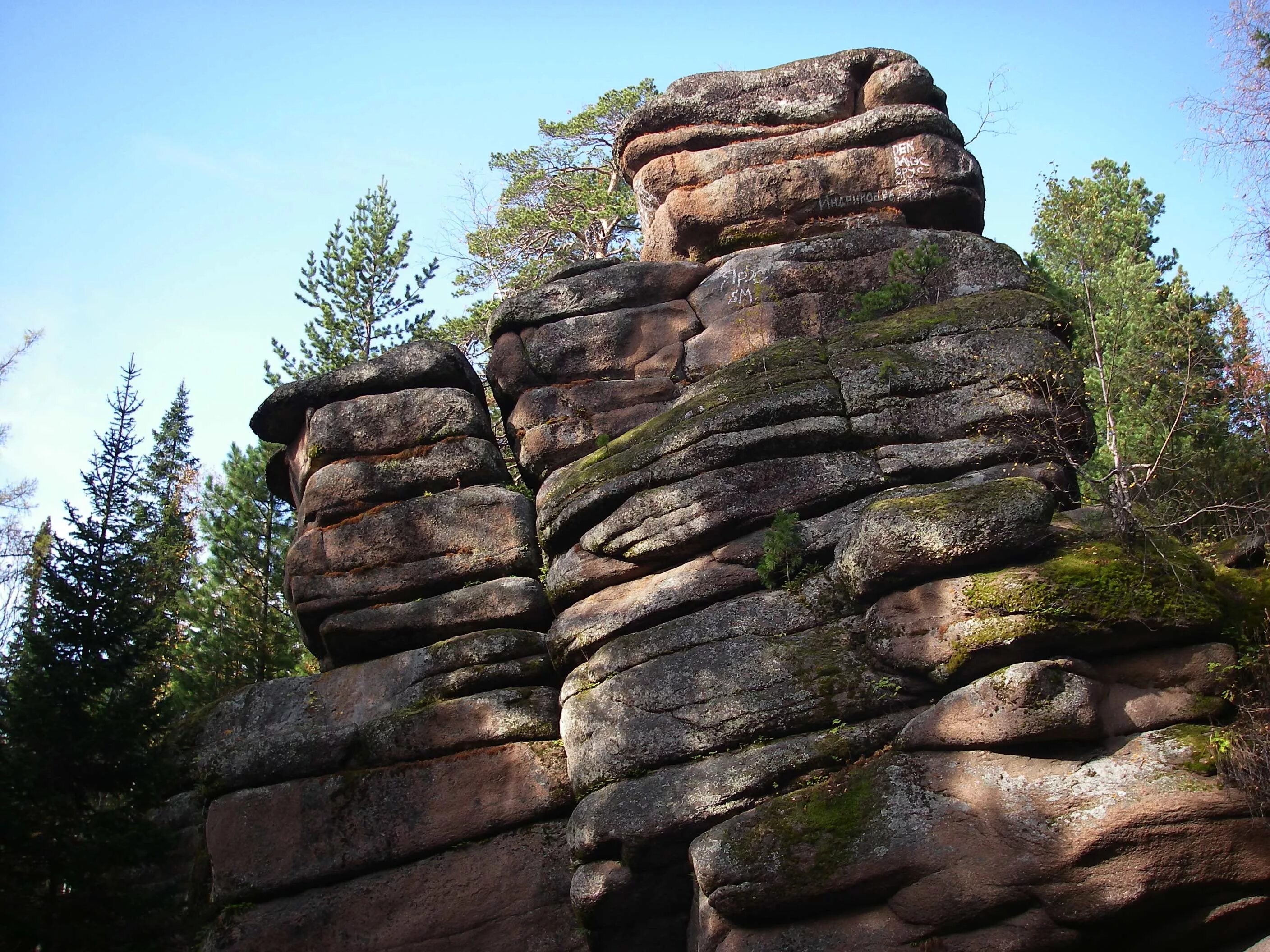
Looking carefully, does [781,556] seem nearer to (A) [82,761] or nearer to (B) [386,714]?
(B) [386,714]

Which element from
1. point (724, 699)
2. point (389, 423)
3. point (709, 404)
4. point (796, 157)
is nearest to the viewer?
point (724, 699)

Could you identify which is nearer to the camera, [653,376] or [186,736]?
[186,736]

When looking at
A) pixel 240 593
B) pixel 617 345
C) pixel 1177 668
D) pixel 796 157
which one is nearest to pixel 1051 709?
pixel 1177 668

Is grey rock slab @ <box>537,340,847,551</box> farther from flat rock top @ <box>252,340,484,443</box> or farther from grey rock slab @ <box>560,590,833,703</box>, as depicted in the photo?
flat rock top @ <box>252,340,484,443</box>

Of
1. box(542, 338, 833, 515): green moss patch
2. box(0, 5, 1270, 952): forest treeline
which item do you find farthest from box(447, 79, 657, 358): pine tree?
box(542, 338, 833, 515): green moss patch

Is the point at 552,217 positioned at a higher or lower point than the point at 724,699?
higher

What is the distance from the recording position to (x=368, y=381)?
17859 millimetres

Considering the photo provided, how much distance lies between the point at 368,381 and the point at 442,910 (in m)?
8.63

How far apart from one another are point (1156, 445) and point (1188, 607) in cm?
1012

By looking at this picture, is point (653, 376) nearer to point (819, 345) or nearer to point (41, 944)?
point (819, 345)

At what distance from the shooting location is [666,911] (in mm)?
12406

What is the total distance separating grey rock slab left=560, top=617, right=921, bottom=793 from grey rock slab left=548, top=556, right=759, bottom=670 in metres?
0.73

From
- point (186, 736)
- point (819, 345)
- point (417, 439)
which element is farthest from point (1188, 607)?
point (186, 736)

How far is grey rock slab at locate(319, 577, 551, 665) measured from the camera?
15.5 meters
